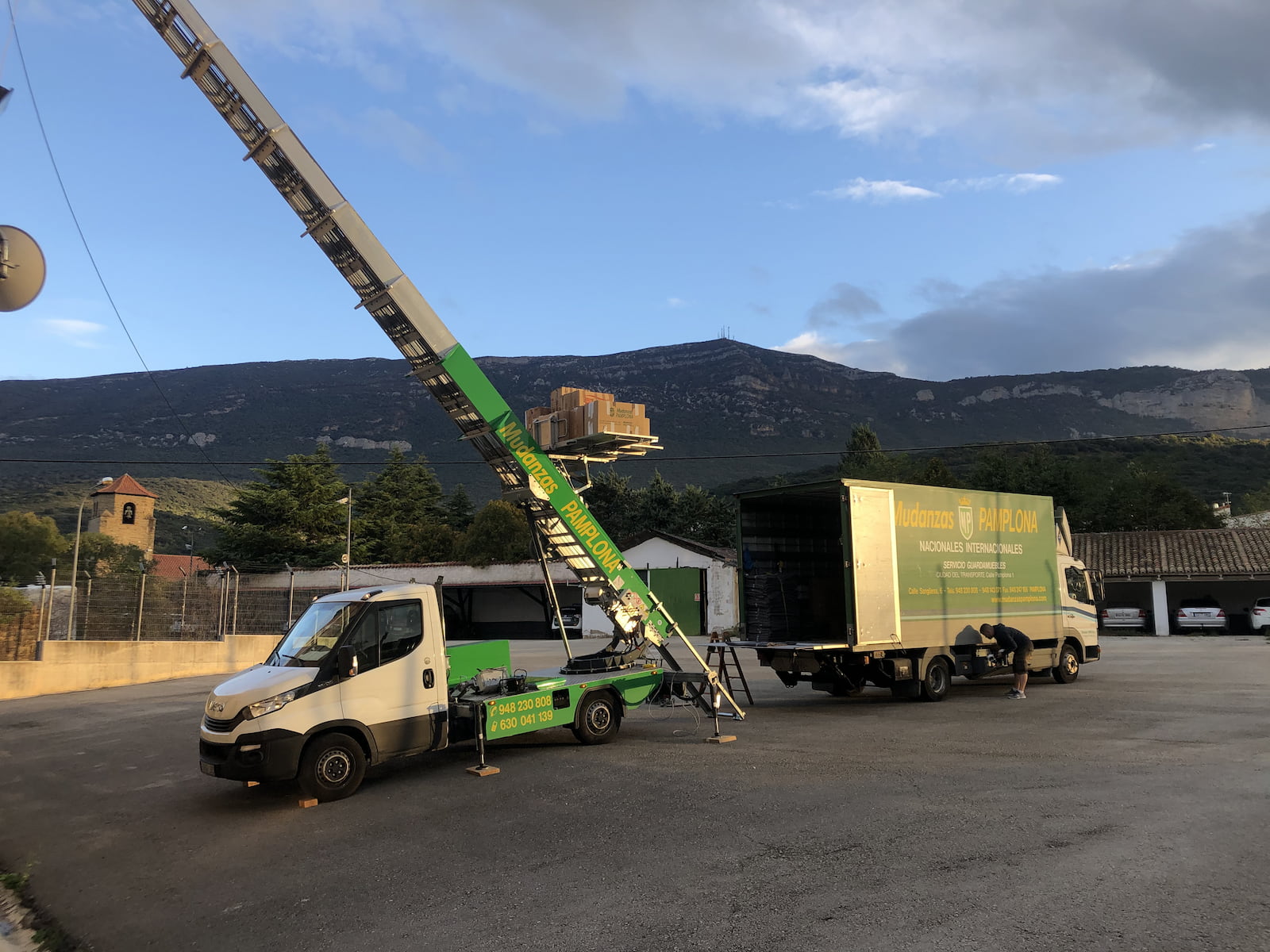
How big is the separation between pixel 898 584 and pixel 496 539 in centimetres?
3153

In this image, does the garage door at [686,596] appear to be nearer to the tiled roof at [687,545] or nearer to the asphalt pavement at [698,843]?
the tiled roof at [687,545]

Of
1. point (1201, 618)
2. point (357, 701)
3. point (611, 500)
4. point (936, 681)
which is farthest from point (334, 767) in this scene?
point (611, 500)

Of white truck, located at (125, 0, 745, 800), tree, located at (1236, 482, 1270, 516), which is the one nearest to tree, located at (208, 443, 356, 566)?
white truck, located at (125, 0, 745, 800)

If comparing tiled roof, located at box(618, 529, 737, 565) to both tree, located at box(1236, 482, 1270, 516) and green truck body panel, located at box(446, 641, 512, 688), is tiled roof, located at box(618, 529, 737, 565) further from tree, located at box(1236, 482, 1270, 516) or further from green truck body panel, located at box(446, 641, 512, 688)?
tree, located at box(1236, 482, 1270, 516)

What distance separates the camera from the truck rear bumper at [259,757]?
23.9ft

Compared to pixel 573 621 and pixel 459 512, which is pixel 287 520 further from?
pixel 573 621

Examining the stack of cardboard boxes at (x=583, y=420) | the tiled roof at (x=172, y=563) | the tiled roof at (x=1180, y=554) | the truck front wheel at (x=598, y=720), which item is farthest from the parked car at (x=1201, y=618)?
the tiled roof at (x=172, y=563)

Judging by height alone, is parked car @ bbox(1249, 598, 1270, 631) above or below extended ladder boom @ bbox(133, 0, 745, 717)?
below

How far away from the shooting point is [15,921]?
530cm

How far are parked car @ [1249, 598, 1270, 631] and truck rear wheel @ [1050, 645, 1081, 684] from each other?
74.5 ft

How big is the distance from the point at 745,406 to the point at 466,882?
136 meters

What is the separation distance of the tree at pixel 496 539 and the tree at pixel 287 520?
10720mm

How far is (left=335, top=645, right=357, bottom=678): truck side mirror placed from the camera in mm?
7770

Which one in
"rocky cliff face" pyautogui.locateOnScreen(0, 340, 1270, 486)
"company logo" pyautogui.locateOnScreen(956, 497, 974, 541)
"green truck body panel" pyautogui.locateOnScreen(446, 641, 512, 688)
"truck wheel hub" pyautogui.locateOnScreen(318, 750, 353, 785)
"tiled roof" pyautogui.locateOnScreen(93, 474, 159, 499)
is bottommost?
"truck wheel hub" pyautogui.locateOnScreen(318, 750, 353, 785)
